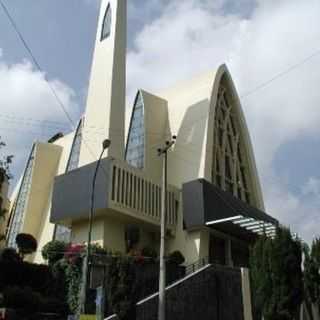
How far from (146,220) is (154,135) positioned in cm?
1131

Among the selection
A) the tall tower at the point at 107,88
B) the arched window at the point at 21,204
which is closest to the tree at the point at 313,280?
the tall tower at the point at 107,88

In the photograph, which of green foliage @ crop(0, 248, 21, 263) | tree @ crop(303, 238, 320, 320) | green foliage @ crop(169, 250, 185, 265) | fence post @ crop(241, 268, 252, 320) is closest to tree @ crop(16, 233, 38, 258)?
green foliage @ crop(0, 248, 21, 263)

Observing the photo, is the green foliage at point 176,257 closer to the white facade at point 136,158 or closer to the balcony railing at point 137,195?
the white facade at point 136,158

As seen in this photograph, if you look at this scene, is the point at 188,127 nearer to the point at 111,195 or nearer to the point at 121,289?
the point at 111,195

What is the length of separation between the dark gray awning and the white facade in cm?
A: 70

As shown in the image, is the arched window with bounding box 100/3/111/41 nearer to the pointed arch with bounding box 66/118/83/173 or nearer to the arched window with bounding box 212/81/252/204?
the arched window with bounding box 212/81/252/204

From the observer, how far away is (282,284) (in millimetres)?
21391

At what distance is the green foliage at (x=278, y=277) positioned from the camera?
2103 centimetres

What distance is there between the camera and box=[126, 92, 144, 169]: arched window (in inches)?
1741

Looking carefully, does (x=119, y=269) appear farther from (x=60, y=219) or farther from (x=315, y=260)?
(x=60, y=219)

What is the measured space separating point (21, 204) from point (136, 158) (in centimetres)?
1554

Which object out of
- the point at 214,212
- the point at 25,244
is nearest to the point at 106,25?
the point at 214,212

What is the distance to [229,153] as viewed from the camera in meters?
48.8

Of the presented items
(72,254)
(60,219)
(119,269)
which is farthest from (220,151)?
(119,269)
